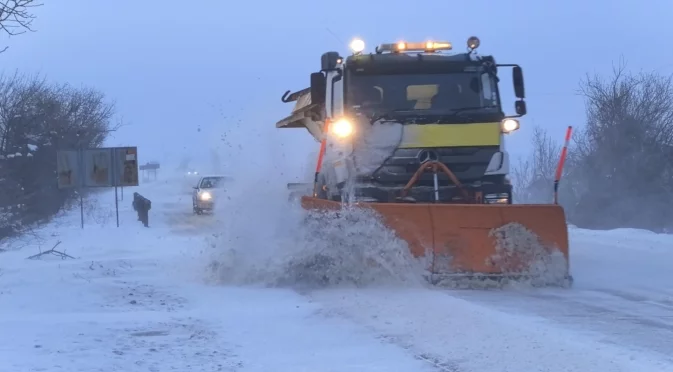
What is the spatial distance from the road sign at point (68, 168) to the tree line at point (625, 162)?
56.3ft

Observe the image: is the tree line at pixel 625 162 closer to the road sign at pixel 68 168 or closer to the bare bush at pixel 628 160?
the bare bush at pixel 628 160

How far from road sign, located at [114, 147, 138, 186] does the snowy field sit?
40.0ft

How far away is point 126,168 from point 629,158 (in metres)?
17.1

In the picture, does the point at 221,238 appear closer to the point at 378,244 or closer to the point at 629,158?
the point at 378,244

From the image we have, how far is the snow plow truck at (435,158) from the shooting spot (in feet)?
28.8

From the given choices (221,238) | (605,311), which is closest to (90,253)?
(221,238)

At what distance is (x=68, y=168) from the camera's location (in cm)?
2361

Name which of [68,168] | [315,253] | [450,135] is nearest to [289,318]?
[315,253]

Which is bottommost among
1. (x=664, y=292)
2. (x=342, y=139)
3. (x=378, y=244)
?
(x=664, y=292)

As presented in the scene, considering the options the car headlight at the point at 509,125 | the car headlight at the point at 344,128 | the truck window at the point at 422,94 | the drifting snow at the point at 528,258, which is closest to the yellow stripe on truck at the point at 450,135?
the car headlight at the point at 509,125

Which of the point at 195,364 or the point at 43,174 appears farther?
the point at 43,174

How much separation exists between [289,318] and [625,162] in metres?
24.4

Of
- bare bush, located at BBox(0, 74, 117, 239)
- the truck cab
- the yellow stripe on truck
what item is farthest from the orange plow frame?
bare bush, located at BBox(0, 74, 117, 239)

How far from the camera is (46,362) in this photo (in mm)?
5391
